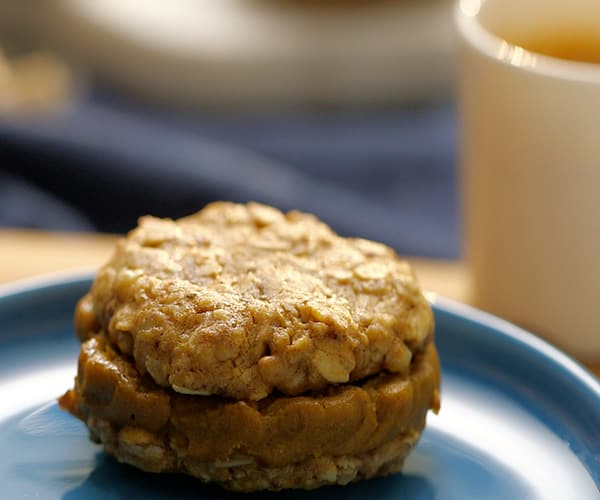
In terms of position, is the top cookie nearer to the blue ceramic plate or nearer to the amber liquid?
the blue ceramic plate

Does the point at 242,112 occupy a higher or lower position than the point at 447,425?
lower

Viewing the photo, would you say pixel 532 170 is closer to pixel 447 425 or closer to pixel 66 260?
pixel 447 425

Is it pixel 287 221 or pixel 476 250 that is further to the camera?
pixel 476 250

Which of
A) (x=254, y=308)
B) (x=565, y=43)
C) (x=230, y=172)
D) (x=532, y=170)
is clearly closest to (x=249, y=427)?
(x=254, y=308)

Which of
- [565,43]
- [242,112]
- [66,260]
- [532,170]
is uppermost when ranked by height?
[565,43]

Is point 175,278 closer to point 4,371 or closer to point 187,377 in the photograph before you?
point 187,377

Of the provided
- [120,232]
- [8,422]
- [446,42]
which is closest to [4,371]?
[8,422]

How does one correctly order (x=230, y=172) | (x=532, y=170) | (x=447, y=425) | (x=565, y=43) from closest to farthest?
(x=447, y=425) < (x=532, y=170) < (x=565, y=43) < (x=230, y=172)

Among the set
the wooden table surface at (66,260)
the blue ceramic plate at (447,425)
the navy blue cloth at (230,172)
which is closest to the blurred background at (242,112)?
the navy blue cloth at (230,172)
